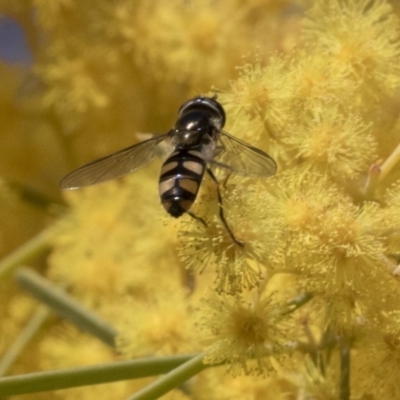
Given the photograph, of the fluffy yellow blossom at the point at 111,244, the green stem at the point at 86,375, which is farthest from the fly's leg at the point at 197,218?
the fluffy yellow blossom at the point at 111,244

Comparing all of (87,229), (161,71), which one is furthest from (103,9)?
(87,229)

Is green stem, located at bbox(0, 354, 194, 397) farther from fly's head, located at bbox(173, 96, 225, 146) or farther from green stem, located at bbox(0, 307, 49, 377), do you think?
green stem, located at bbox(0, 307, 49, 377)

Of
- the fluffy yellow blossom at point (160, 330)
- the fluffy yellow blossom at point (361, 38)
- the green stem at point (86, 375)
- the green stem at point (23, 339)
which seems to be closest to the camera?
the green stem at point (86, 375)

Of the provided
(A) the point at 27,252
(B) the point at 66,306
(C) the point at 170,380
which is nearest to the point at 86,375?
(C) the point at 170,380

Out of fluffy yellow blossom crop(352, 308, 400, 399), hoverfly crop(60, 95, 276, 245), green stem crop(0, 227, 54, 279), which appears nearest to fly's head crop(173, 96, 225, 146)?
hoverfly crop(60, 95, 276, 245)

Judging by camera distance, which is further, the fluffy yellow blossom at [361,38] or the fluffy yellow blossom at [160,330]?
the fluffy yellow blossom at [160,330]

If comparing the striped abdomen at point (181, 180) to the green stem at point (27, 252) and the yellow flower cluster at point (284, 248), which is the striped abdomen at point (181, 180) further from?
the green stem at point (27, 252)
